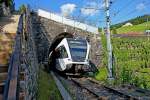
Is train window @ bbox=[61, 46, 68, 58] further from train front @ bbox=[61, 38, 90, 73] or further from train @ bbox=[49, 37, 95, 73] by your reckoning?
train front @ bbox=[61, 38, 90, 73]

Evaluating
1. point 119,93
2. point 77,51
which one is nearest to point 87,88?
point 119,93

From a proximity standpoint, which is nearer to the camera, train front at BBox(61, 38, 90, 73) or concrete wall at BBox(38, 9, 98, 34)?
train front at BBox(61, 38, 90, 73)

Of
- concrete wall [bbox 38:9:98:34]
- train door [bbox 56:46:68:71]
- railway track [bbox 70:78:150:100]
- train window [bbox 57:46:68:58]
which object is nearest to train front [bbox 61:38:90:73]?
train door [bbox 56:46:68:71]

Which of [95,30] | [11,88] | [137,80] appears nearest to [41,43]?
[95,30]

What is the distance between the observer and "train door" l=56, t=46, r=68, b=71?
3189cm

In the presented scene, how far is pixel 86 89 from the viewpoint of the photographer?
2475 cm

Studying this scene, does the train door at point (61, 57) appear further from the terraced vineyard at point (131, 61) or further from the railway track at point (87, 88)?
the terraced vineyard at point (131, 61)

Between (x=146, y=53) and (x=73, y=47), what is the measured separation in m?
12.9

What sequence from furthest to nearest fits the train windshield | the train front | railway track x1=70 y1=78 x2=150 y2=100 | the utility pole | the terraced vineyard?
the train windshield < the train front < the terraced vineyard < the utility pole < railway track x1=70 y1=78 x2=150 y2=100

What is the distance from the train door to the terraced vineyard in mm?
4016

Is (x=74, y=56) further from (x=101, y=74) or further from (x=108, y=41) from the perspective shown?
(x=101, y=74)

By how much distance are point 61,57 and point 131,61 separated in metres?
9.54

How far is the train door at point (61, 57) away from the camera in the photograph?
31892 millimetres

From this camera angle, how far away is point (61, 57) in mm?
32938
